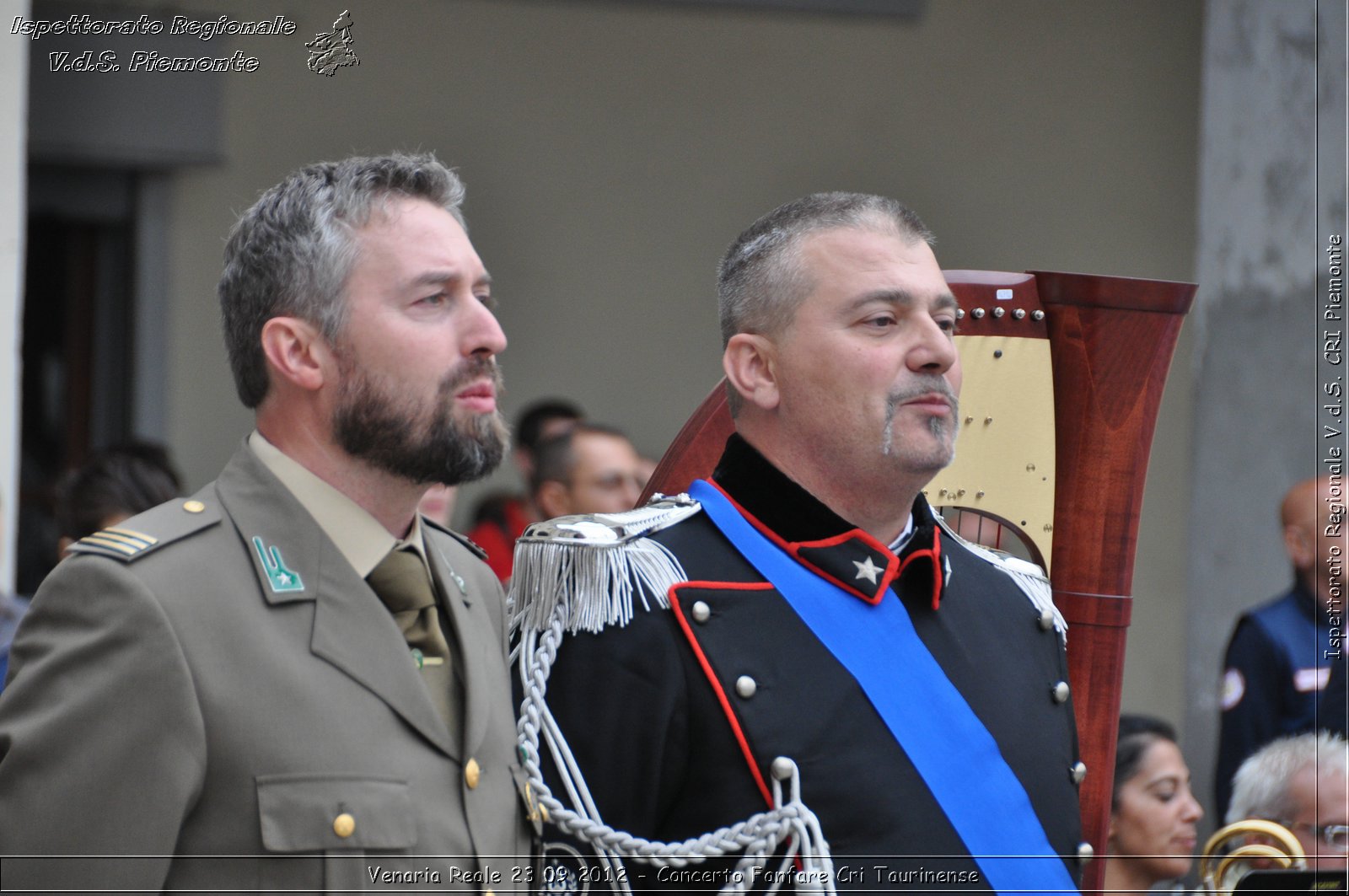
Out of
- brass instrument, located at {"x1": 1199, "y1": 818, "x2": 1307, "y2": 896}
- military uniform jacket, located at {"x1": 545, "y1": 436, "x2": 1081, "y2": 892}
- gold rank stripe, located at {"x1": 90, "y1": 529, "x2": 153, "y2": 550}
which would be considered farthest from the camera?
brass instrument, located at {"x1": 1199, "y1": 818, "x2": 1307, "y2": 896}

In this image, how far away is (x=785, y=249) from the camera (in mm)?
2258

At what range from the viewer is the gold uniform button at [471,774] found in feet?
5.94

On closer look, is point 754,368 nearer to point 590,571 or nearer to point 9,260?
point 590,571

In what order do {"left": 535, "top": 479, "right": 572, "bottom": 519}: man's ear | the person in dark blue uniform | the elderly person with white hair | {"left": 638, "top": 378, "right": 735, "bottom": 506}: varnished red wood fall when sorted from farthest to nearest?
1. {"left": 535, "top": 479, "right": 572, "bottom": 519}: man's ear
2. the person in dark blue uniform
3. the elderly person with white hair
4. {"left": 638, "top": 378, "right": 735, "bottom": 506}: varnished red wood

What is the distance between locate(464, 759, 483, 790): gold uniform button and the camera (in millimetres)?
1810

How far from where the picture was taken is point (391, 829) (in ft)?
5.64

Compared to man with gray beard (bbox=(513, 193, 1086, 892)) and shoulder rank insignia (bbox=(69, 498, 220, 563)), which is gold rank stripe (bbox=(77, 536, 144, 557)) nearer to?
shoulder rank insignia (bbox=(69, 498, 220, 563))

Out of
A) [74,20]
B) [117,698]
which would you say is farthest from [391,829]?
[74,20]

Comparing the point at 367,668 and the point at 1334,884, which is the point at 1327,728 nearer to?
the point at 1334,884

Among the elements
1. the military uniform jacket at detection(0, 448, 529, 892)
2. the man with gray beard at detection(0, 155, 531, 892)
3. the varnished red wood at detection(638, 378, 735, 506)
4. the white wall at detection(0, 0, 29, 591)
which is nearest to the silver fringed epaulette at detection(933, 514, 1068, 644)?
the varnished red wood at detection(638, 378, 735, 506)

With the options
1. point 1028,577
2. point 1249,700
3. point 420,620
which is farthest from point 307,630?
point 1249,700

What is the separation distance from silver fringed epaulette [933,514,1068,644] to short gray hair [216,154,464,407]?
953mm

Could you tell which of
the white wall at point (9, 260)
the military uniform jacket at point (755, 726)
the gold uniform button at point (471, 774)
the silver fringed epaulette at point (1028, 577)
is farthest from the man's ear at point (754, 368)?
the white wall at point (9, 260)

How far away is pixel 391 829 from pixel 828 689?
624mm
